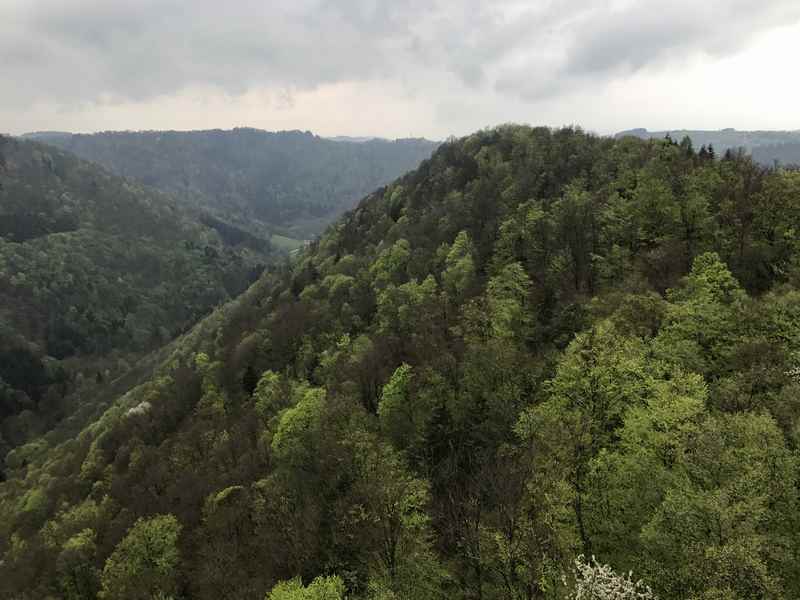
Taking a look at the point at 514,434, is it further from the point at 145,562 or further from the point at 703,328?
the point at 145,562

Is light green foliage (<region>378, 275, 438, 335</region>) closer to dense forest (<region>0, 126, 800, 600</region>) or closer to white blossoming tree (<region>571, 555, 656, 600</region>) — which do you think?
dense forest (<region>0, 126, 800, 600</region>)

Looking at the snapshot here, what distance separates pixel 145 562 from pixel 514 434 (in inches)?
1852

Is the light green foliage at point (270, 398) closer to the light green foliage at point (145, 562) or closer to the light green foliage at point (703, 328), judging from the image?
the light green foliage at point (145, 562)

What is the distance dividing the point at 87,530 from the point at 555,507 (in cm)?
7712

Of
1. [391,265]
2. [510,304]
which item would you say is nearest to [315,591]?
[510,304]

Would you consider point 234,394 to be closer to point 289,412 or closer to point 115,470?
point 115,470

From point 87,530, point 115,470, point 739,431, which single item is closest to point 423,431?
point 739,431

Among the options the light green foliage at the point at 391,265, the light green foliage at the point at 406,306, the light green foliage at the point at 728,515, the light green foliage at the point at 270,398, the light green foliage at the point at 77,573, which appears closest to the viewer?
the light green foliage at the point at 728,515

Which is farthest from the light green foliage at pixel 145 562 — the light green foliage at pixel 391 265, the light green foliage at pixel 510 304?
the light green foliage at pixel 391 265

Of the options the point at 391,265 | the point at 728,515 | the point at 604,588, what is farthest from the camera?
the point at 391,265

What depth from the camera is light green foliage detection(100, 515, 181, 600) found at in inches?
2484

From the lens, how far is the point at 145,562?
6744 centimetres

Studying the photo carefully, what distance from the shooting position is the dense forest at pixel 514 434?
3494 centimetres

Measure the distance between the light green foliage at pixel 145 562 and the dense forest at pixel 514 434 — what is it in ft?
1.06
